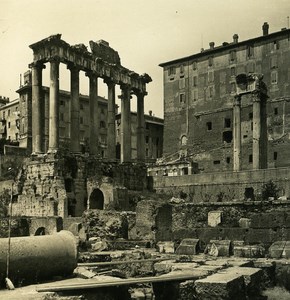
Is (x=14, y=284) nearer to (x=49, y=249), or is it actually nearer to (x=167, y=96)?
(x=49, y=249)

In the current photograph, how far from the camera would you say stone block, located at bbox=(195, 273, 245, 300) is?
26.5ft

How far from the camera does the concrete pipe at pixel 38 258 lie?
818cm

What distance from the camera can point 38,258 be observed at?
8.51m

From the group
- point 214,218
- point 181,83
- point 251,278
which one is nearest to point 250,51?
point 181,83

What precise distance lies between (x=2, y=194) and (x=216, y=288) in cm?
2642

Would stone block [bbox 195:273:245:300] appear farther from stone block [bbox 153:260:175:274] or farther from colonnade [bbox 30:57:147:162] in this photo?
colonnade [bbox 30:57:147:162]

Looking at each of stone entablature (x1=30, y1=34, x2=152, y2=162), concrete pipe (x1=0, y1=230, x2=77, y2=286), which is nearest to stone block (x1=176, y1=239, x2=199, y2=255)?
concrete pipe (x1=0, y1=230, x2=77, y2=286)

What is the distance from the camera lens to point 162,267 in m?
11.3

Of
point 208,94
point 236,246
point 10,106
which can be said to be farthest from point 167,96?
point 236,246

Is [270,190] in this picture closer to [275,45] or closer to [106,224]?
[106,224]

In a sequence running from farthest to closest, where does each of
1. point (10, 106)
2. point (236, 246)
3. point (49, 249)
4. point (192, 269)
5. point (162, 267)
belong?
point (10, 106), point (236, 246), point (162, 267), point (192, 269), point (49, 249)

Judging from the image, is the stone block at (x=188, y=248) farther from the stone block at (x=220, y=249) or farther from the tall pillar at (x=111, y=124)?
the tall pillar at (x=111, y=124)

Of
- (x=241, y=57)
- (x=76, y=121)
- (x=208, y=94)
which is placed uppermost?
(x=241, y=57)

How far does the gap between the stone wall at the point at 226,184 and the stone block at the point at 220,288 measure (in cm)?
2148
